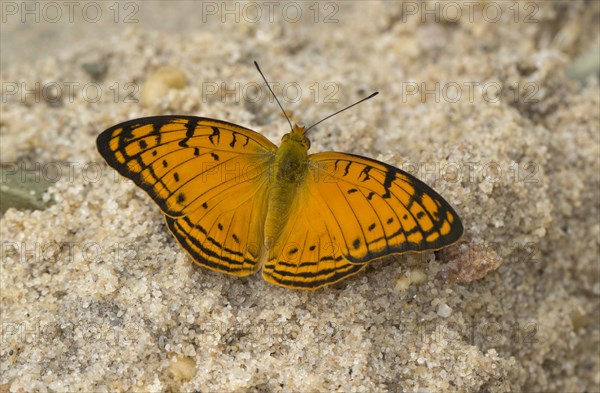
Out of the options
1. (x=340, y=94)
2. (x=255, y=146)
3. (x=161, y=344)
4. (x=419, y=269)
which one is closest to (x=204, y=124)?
(x=255, y=146)

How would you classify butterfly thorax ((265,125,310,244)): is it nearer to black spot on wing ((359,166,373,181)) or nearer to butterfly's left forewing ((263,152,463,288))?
butterfly's left forewing ((263,152,463,288))

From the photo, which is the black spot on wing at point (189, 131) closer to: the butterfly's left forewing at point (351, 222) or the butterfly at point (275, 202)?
the butterfly at point (275, 202)

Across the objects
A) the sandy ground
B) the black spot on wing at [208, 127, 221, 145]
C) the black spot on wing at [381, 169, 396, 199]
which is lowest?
the sandy ground

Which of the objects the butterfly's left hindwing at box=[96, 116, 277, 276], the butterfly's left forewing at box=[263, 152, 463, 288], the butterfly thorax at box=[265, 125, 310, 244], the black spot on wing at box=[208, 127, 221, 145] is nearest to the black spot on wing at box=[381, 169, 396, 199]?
the butterfly's left forewing at box=[263, 152, 463, 288]

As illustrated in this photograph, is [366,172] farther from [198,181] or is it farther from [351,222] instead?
[198,181]

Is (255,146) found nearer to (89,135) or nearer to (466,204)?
(466,204)
